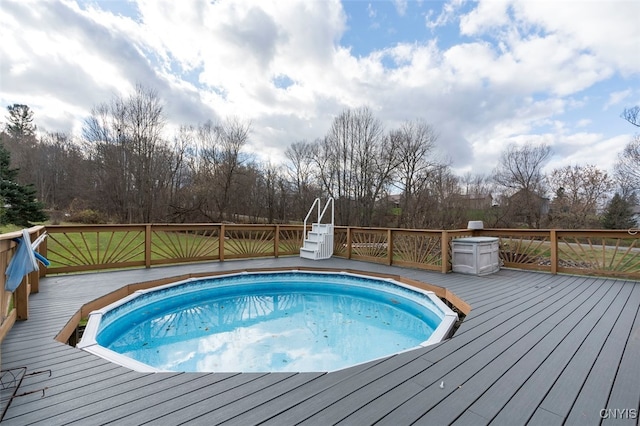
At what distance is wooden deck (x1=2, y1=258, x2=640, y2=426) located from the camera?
149 cm

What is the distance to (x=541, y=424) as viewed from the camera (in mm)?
1438

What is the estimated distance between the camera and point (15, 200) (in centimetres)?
1218

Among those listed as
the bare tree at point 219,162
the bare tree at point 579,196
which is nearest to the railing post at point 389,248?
the bare tree at point 219,162

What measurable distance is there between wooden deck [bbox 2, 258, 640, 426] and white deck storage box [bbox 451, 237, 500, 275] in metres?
2.66

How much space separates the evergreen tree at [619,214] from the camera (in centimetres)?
1441

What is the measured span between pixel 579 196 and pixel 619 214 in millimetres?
2038

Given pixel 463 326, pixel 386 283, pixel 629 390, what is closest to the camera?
pixel 629 390

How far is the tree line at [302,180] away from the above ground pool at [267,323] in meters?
10.6

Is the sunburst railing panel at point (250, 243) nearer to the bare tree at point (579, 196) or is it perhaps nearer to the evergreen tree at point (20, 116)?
the bare tree at point (579, 196)

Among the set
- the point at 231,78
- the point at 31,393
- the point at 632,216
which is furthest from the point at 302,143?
the point at 632,216

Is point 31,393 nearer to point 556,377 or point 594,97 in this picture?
point 556,377

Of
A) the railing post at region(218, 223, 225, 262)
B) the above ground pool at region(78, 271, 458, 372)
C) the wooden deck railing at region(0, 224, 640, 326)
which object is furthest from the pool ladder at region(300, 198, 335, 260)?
the railing post at region(218, 223, 225, 262)

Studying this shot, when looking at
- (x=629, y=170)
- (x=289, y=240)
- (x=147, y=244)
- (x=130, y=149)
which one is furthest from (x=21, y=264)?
(x=629, y=170)

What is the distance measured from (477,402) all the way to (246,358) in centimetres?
250
